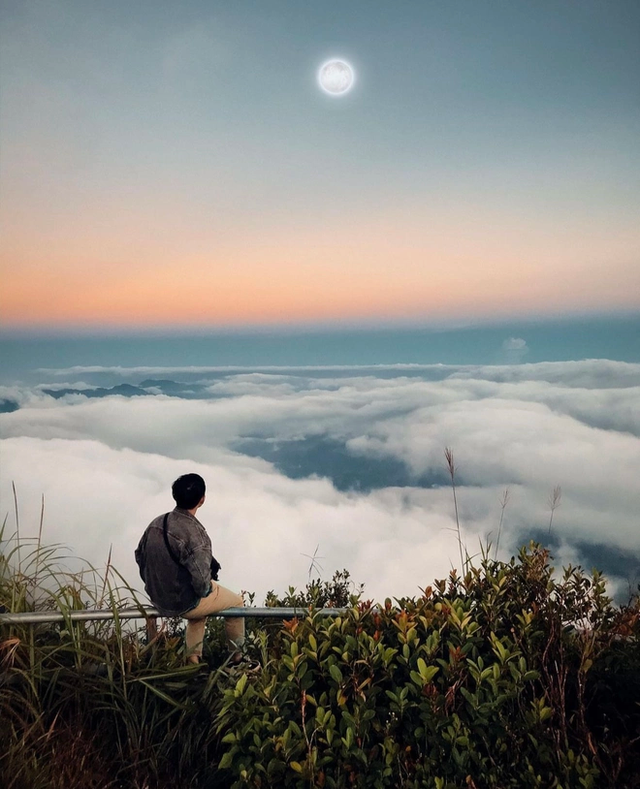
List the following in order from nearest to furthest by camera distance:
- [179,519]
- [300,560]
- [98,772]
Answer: [98,772], [179,519], [300,560]

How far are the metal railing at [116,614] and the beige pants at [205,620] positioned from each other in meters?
0.26

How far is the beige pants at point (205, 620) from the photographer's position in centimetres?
552

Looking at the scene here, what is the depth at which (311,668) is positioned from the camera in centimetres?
392

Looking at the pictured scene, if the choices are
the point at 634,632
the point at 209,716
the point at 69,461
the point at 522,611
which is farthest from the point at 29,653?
the point at 69,461

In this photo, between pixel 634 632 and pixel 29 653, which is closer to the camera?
pixel 634 632

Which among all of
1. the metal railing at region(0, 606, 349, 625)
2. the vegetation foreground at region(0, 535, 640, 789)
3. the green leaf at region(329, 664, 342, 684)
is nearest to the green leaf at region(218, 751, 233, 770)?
the vegetation foreground at region(0, 535, 640, 789)

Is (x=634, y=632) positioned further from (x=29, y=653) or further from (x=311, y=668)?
(x=29, y=653)

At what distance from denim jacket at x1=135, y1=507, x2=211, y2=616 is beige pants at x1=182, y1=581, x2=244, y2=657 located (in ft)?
0.29

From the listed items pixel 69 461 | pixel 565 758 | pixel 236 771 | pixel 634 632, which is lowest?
pixel 69 461

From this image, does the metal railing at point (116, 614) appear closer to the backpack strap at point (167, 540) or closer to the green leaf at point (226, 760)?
the backpack strap at point (167, 540)

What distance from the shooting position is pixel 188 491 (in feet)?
18.4

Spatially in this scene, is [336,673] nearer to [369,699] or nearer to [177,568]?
[369,699]

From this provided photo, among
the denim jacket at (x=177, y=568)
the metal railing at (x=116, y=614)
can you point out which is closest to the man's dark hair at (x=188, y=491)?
the denim jacket at (x=177, y=568)

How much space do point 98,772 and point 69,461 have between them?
185 meters
